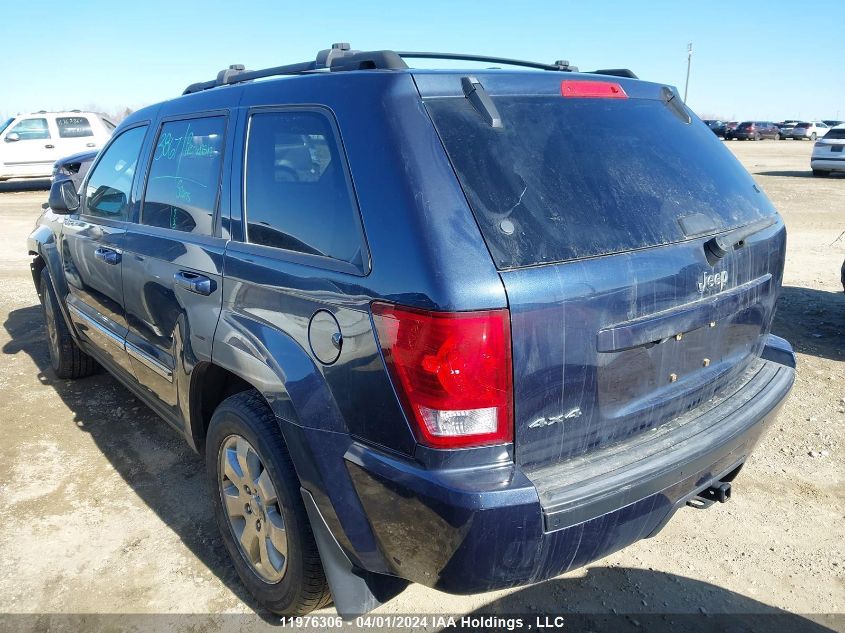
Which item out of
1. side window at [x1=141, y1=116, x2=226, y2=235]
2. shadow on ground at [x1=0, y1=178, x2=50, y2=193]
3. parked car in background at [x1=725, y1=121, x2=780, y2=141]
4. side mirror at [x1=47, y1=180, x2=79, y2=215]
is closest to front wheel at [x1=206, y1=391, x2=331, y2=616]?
side window at [x1=141, y1=116, x2=226, y2=235]

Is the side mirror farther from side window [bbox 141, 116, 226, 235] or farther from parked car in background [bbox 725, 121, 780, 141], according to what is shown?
parked car in background [bbox 725, 121, 780, 141]

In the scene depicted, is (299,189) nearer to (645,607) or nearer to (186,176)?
(186,176)

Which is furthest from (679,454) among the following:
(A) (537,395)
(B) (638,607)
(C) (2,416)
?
(C) (2,416)

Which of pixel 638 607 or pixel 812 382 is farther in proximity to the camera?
pixel 812 382

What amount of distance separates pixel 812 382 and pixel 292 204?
4.03 meters

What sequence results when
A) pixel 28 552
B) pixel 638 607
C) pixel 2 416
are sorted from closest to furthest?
pixel 638 607, pixel 28 552, pixel 2 416

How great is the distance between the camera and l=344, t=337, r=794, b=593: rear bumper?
1.81m

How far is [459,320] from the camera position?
1780 mm

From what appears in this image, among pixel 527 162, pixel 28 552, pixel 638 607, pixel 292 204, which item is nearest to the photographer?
pixel 527 162

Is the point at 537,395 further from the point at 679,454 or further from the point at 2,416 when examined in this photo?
the point at 2,416

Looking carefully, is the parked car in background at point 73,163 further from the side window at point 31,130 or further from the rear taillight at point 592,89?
the side window at point 31,130

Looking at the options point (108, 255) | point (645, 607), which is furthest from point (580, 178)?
point (108, 255)

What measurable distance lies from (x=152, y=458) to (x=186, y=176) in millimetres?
1777

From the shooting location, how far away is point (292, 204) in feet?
7.54
